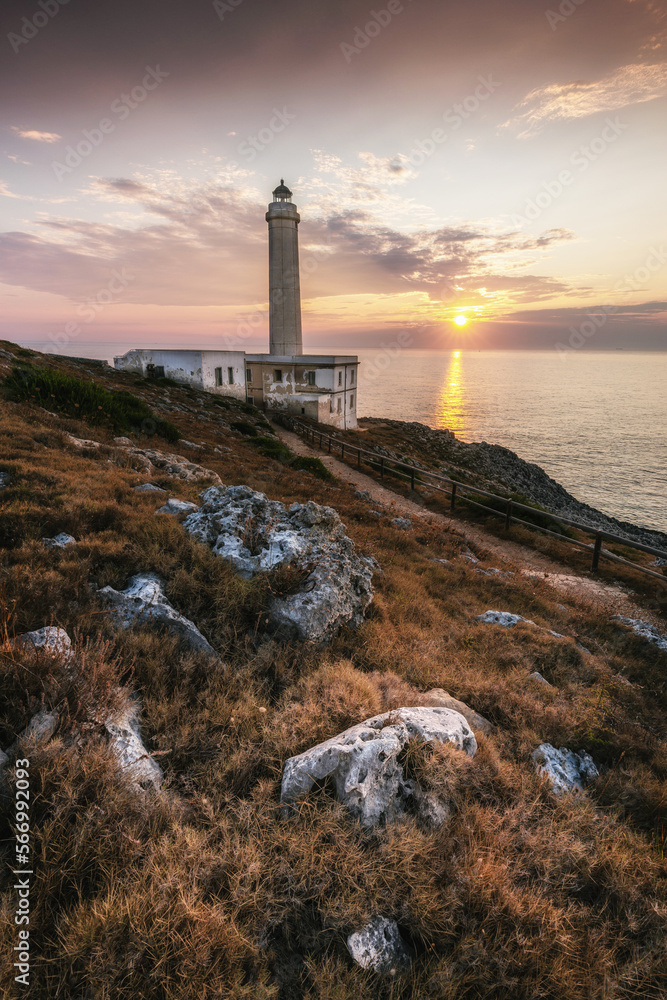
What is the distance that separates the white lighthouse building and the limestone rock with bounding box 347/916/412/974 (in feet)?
115

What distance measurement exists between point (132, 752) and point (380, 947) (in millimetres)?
1728

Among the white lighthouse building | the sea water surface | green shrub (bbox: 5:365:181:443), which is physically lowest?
A: the sea water surface

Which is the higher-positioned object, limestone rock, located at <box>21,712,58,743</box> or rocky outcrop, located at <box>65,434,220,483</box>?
rocky outcrop, located at <box>65,434,220,483</box>

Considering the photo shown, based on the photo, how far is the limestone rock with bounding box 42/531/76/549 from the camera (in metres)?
4.36

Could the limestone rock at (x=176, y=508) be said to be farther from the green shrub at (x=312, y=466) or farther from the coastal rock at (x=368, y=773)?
the green shrub at (x=312, y=466)

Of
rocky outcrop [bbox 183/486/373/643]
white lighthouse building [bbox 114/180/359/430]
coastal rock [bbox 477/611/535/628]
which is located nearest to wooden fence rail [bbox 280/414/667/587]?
coastal rock [bbox 477/611/535/628]

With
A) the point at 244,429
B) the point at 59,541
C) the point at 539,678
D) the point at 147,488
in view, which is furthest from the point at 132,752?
the point at 244,429

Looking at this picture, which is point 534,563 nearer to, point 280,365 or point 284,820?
point 284,820

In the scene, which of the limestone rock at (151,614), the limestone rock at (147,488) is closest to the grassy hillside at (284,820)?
the limestone rock at (151,614)

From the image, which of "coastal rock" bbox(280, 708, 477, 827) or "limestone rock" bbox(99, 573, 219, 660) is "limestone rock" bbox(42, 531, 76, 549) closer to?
"limestone rock" bbox(99, 573, 219, 660)

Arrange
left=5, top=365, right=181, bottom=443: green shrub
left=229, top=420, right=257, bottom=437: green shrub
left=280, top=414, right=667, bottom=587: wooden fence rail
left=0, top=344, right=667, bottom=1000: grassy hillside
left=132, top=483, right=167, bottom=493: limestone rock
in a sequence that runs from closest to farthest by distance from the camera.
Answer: left=0, top=344, right=667, bottom=1000: grassy hillside
left=132, top=483, right=167, bottom=493: limestone rock
left=280, top=414, right=667, bottom=587: wooden fence rail
left=5, top=365, right=181, bottom=443: green shrub
left=229, top=420, right=257, bottom=437: green shrub

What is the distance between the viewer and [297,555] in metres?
4.88

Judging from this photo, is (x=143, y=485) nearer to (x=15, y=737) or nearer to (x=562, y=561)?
(x=15, y=737)

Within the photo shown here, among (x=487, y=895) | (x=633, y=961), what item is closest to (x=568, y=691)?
(x=633, y=961)
